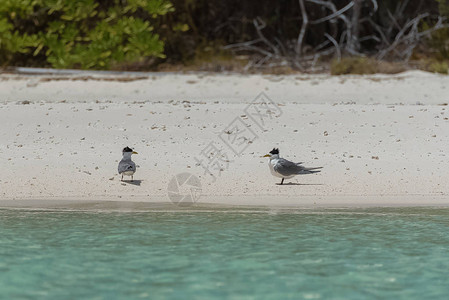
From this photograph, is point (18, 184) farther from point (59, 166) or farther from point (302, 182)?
point (302, 182)

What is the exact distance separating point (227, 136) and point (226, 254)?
4138mm

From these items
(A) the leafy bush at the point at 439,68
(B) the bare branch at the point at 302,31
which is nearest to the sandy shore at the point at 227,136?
(A) the leafy bush at the point at 439,68

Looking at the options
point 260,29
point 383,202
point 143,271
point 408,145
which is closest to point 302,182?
point 383,202

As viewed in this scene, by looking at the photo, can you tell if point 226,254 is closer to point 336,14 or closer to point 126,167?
point 126,167

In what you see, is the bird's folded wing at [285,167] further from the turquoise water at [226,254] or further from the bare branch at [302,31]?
the bare branch at [302,31]

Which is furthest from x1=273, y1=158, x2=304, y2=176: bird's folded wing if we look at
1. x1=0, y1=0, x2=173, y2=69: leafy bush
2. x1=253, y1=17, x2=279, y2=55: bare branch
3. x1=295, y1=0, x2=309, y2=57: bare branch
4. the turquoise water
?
x1=295, y1=0, x2=309, y2=57: bare branch

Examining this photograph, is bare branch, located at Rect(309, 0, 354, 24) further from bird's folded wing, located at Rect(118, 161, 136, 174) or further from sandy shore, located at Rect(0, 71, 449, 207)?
bird's folded wing, located at Rect(118, 161, 136, 174)

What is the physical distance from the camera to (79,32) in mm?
15094

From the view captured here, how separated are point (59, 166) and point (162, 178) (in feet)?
3.56

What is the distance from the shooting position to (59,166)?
8836 millimetres
